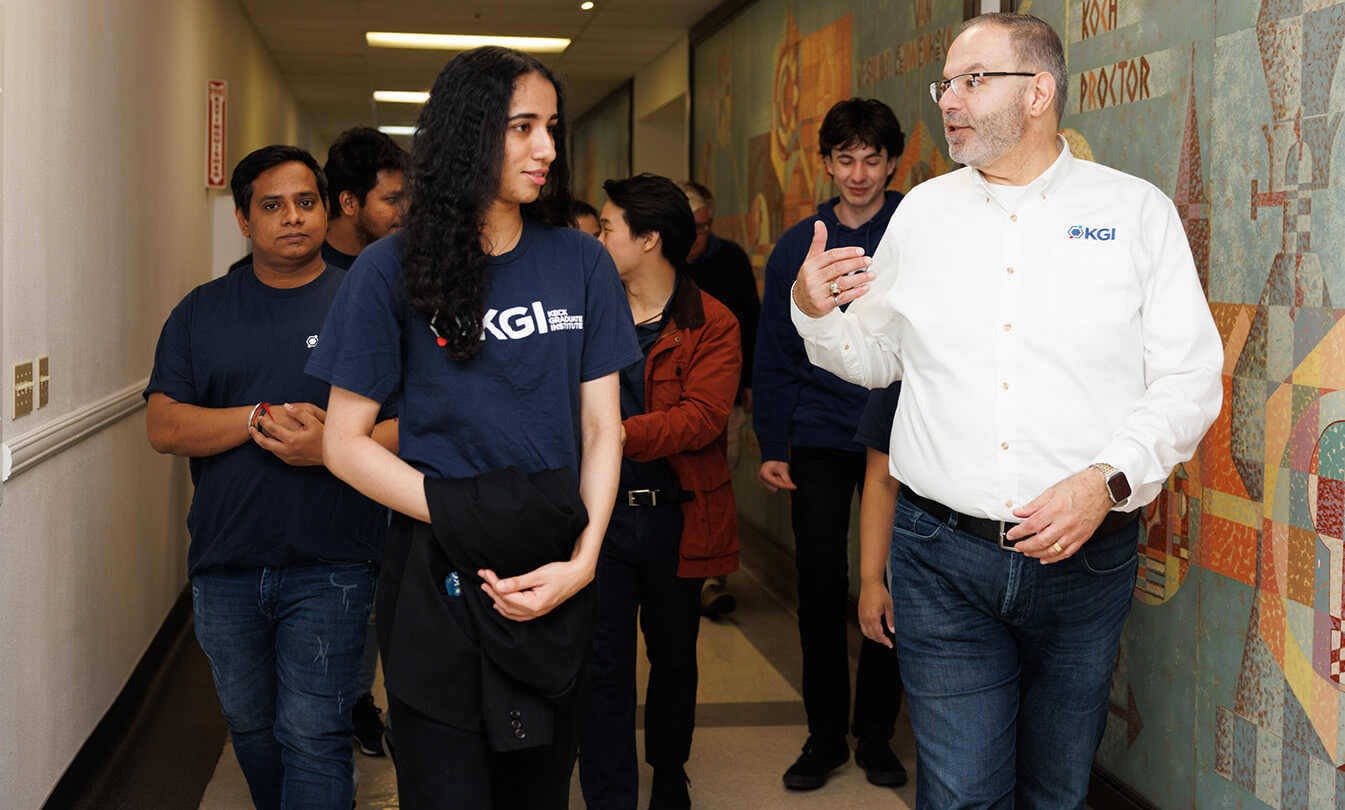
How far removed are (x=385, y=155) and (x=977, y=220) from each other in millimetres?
2033

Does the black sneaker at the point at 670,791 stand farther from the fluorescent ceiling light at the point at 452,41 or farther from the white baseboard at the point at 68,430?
the fluorescent ceiling light at the point at 452,41

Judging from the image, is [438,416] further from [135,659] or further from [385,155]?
[135,659]

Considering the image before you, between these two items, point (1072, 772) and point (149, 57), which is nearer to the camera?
point (1072, 772)

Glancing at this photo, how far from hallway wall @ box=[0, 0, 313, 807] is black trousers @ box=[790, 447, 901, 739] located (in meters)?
1.98

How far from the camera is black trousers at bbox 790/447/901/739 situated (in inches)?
140

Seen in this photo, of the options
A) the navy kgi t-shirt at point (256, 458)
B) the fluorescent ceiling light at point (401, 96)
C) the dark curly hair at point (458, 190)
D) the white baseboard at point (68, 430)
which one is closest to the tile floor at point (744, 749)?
the white baseboard at point (68, 430)

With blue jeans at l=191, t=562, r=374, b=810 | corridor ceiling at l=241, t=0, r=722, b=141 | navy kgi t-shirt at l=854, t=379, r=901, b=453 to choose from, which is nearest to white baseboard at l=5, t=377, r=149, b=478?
blue jeans at l=191, t=562, r=374, b=810

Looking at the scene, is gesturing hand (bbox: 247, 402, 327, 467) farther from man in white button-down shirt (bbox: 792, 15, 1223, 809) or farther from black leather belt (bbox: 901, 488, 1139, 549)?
black leather belt (bbox: 901, 488, 1139, 549)

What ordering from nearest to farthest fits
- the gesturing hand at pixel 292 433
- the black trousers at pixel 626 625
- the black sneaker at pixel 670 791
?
the gesturing hand at pixel 292 433
the black trousers at pixel 626 625
the black sneaker at pixel 670 791

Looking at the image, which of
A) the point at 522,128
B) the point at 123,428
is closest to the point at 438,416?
the point at 522,128

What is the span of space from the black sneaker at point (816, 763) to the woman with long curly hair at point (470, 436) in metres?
1.82

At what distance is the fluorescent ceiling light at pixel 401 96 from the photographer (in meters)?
12.3

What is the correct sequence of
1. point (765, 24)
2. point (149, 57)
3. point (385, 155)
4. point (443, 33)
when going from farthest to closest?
point (443, 33) → point (765, 24) → point (149, 57) → point (385, 155)

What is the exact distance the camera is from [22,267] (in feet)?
9.31
